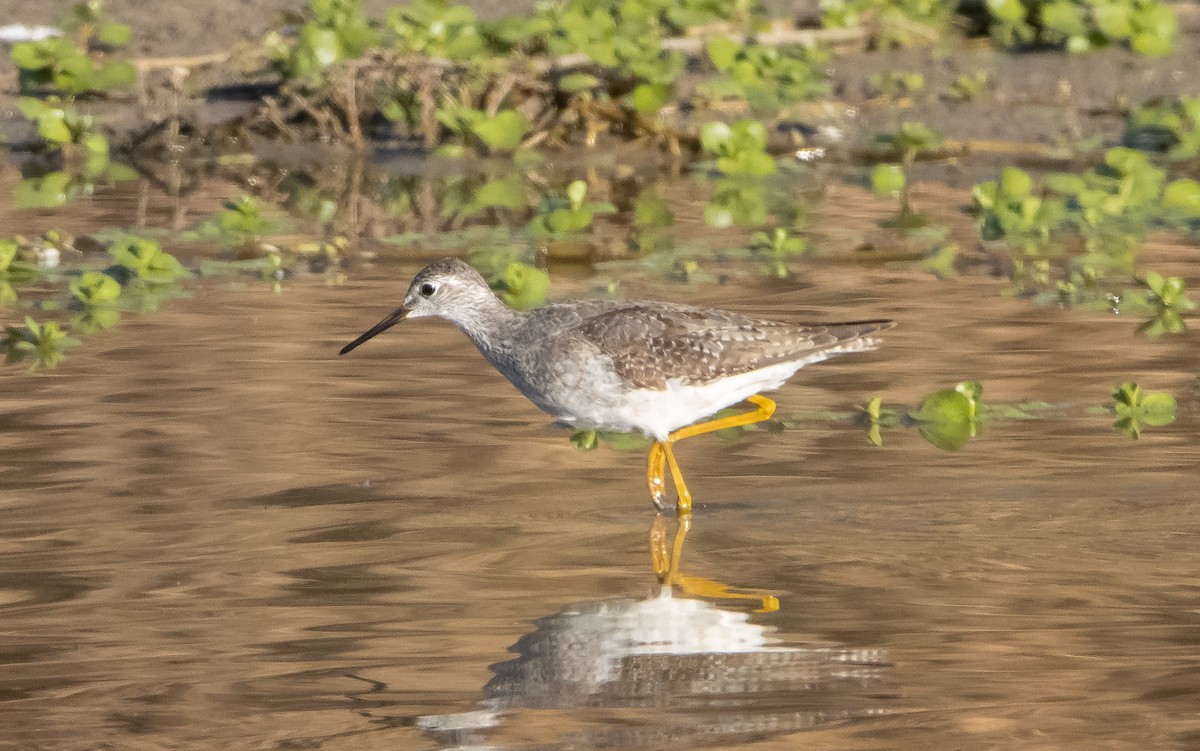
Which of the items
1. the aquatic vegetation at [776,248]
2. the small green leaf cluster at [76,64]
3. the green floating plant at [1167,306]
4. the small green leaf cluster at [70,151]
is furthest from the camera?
the small green leaf cluster at [76,64]

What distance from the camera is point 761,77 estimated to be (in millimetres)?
14117

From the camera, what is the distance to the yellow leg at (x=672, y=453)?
278 inches

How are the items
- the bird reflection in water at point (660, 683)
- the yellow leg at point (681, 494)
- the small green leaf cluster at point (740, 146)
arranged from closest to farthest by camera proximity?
the bird reflection in water at point (660, 683) → the yellow leg at point (681, 494) → the small green leaf cluster at point (740, 146)

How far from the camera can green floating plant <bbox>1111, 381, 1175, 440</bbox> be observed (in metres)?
7.86

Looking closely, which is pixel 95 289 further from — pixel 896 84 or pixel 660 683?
pixel 896 84

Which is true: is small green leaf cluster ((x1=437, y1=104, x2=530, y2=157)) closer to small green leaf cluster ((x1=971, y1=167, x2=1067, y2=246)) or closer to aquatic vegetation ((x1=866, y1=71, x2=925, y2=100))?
aquatic vegetation ((x1=866, y1=71, x2=925, y2=100))

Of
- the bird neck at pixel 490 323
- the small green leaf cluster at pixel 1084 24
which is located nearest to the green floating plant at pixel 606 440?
the bird neck at pixel 490 323

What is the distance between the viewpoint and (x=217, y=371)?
28.9 feet

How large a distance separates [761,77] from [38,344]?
6.49 m

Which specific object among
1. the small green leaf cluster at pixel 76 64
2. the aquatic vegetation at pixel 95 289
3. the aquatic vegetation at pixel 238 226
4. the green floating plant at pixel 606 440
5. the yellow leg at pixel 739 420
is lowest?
the green floating plant at pixel 606 440

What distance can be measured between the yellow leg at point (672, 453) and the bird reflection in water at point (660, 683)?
3.51 feet

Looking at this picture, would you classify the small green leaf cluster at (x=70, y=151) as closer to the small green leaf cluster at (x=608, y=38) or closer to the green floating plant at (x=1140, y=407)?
the small green leaf cluster at (x=608, y=38)

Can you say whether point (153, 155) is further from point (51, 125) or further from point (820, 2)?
point (820, 2)

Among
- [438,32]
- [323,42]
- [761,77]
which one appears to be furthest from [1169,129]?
[323,42]
